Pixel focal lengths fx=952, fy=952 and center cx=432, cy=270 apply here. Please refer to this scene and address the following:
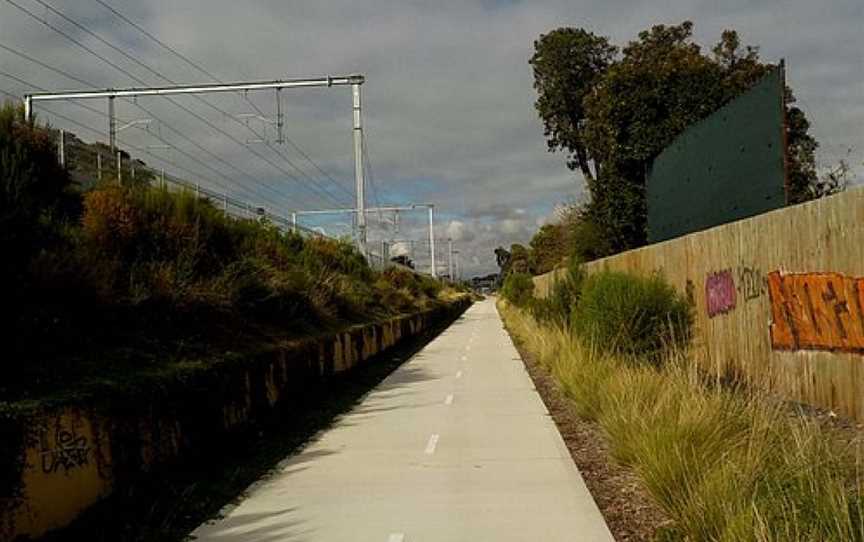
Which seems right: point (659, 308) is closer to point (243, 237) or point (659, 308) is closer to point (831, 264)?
point (831, 264)

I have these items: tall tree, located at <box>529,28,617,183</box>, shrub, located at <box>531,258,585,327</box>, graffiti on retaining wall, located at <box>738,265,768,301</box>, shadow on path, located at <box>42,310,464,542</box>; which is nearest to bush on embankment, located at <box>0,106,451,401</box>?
shadow on path, located at <box>42,310,464,542</box>

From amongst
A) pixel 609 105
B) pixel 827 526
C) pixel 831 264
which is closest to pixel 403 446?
pixel 831 264

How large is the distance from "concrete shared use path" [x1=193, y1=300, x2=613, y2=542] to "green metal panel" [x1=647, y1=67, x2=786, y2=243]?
4.80 metres

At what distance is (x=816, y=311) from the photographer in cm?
1083

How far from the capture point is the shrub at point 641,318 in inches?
640

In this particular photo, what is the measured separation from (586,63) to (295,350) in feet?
119

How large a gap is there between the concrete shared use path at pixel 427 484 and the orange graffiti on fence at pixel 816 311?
3157 millimetres

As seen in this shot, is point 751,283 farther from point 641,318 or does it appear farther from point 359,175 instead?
point 359,175

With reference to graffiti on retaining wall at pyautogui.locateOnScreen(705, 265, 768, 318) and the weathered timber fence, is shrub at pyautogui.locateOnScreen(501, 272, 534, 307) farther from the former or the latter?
the weathered timber fence

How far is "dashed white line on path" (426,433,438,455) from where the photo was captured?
11875 millimetres

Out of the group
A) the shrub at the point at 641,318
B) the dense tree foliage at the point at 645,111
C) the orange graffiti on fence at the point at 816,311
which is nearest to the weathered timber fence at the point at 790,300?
the orange graffiti on fence at the point at 816,311

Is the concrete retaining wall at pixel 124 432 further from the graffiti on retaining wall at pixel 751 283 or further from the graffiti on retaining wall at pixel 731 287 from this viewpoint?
the graffiti on retaining wall at pixel 751 283

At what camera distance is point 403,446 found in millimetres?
12305

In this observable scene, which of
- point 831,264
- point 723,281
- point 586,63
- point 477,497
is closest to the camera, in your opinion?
point 477,497
